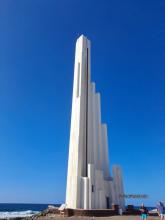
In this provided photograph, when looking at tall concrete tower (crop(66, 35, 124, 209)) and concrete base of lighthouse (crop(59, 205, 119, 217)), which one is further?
tall concrete tower (crop(66, 35, 124, 209))

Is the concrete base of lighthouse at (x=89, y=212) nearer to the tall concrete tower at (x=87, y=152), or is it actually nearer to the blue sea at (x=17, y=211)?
the tall concrete tower at (x=87, y=152)

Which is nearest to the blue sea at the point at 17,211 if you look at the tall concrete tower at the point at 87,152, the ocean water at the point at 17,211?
the ocean water at the point at 17,211

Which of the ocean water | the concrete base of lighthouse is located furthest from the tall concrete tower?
the ocean water

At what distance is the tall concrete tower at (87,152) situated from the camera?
86.9ft

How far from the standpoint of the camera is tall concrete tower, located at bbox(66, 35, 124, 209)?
2650 cm

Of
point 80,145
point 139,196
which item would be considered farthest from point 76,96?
point 139,196

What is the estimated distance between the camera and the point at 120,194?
95.7ft

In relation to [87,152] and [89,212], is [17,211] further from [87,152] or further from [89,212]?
[89,212]

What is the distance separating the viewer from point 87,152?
3003cm

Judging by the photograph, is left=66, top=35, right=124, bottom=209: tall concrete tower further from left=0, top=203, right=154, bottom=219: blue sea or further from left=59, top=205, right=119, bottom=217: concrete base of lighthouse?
left=0, top=203, right=154, bottom=219: blue sea

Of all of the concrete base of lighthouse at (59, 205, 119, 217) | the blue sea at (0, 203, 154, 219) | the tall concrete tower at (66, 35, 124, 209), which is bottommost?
the blue sea at (0, 203, 154, 219)

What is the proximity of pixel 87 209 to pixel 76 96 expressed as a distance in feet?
48.8

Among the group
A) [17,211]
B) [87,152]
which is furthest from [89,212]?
[17,211]

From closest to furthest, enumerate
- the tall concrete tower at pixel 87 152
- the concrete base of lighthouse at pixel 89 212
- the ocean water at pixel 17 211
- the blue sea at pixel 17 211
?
the concrete base of lighthouse at pixel 89 212, the tall concrete tower at pixel 87 152, the blue sea at pixel 17 211, the ocean water at pixel 17 211
